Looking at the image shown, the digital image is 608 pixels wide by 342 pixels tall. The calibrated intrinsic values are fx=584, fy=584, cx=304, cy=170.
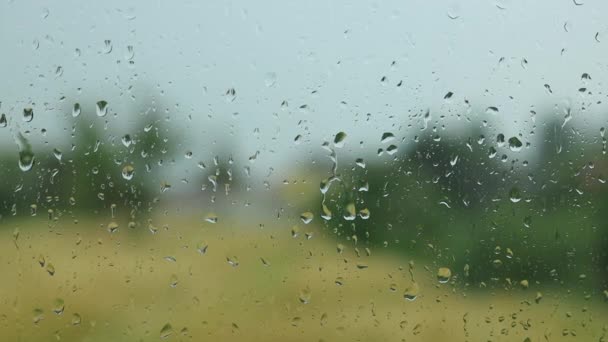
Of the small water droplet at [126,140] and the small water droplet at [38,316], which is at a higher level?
the small water droplet at [126,140]

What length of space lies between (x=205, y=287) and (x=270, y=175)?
21 cm

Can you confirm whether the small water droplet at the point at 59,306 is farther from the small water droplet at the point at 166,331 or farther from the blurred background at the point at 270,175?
the small water droplet at the point at 166,331

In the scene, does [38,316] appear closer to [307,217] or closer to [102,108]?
[102,108]

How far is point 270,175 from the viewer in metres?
0.96

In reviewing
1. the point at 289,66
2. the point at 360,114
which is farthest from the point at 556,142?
the point at 289,66

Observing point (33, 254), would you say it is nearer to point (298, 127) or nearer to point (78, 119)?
point (78, 119)

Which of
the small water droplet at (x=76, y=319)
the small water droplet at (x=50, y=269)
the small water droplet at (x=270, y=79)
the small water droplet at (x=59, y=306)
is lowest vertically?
the small water droplet at (x=76, y=319)

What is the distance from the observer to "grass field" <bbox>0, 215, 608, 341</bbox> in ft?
3.12

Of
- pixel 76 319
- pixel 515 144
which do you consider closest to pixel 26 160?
pixel 76 319

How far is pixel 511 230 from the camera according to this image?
0.98m

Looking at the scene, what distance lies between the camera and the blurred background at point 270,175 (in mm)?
955

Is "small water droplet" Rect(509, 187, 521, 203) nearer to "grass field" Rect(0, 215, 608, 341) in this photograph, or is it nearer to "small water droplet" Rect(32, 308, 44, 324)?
"grass field" Rect(0, 215, 608, 341)

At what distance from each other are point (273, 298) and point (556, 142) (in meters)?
0.54

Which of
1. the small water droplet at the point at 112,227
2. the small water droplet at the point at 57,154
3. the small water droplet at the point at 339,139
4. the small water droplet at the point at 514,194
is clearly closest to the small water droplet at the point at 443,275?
the small water droplet at the point at 514,194
